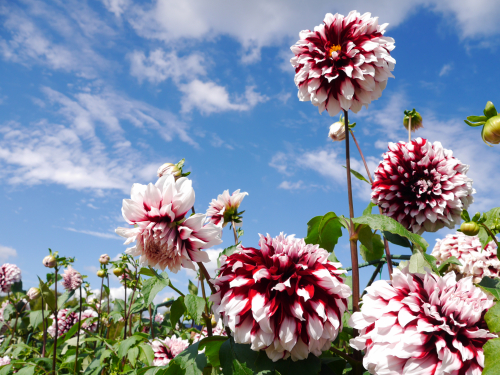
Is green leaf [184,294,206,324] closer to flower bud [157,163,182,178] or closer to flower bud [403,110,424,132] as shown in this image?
flower bud [157,163,182,178]

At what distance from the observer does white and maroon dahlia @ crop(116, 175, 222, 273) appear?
2.93ft

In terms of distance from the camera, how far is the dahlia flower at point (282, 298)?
77 cm

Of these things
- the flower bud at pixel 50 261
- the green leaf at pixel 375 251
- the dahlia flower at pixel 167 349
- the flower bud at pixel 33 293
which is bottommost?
the dahlia flower at pixel 167 349

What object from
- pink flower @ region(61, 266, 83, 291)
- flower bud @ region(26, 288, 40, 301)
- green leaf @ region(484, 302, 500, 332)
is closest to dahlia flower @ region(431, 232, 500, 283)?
green leaf @ region(484, 302, 500, 332)

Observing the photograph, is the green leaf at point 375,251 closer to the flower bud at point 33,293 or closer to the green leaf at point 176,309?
the green leaf at point 176,309

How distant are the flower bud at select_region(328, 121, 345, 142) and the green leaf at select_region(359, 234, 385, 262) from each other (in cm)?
54

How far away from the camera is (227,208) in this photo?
1624mm

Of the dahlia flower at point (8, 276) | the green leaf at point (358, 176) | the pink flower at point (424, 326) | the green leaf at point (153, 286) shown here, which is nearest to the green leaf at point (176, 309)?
the green leaf at point (153, 286)

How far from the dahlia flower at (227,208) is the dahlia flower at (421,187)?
594 mm

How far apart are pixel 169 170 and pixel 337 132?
0.84m

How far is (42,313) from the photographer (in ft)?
7.25

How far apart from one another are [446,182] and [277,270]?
2.80 ft

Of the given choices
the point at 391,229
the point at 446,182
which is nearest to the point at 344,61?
the point at 446,182

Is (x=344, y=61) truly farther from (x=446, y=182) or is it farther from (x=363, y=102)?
(x=446, y=182)
